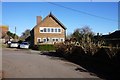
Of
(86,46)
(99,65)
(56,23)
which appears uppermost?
(56,23)

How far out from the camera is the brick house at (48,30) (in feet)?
194

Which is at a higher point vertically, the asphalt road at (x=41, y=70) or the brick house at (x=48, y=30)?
the brick house at (x=48, y=30)

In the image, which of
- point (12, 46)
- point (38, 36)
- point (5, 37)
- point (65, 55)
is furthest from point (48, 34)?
point (5, 37)

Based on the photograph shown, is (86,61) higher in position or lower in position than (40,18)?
lower

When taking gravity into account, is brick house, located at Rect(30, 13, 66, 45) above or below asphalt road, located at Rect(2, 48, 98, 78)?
above

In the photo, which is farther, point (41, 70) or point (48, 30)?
point (48, 30)

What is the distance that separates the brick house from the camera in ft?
194

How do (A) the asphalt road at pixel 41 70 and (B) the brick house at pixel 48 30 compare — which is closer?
(A) the asphalt road at pixel 41 70

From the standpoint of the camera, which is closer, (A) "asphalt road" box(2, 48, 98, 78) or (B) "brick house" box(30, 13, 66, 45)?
(A) "asphalt road" box(2, 48, 98, 78)

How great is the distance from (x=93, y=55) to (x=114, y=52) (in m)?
4.82

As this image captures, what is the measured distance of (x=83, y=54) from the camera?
25.0 metres

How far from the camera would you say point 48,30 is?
59.8 metres

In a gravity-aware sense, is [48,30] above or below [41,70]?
above

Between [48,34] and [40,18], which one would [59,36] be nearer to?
[48,34]
